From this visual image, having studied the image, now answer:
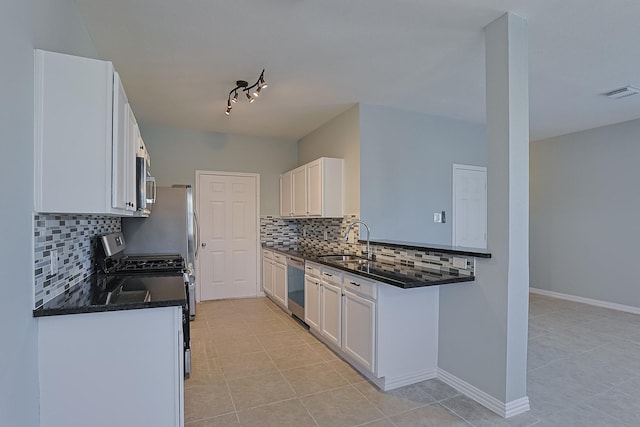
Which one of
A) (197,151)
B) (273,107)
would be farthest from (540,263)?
(197,151)

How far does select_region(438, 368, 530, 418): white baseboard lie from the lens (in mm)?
2234

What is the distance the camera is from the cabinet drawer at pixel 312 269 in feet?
11.6

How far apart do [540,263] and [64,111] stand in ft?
21.8

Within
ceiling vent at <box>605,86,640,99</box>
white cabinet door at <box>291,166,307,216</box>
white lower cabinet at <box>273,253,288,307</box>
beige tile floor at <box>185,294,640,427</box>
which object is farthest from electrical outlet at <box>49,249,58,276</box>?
ceiling vent at <box>605,86,640,99</box>

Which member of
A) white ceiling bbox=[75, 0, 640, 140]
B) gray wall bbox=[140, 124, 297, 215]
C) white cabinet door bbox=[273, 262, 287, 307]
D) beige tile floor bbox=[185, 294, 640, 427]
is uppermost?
white ceiling bbox=[75, 0, 640, 140]

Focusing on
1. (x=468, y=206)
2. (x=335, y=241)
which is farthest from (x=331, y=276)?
(x=468, y=206)

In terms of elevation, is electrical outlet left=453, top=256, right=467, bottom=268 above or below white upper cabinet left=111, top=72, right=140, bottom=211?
below

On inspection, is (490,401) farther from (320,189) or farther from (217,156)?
(217,156)

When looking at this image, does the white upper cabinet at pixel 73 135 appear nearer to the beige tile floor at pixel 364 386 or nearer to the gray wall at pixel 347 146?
the beige tile floor at pixel 364 386

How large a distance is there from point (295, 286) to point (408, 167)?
206cm

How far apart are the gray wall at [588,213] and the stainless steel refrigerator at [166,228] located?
5625 millimetres

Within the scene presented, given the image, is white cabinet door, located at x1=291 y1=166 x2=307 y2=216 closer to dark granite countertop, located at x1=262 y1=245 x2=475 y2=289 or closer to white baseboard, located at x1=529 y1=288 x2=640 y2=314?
dark granite countertop, located at x1=262 y1=245 x2=475 y2=289

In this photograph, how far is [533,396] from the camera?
2492mm

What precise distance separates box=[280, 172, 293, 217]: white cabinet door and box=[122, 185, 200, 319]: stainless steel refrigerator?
4.94ft
